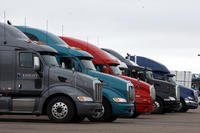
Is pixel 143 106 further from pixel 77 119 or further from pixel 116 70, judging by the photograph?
pixel 77 119

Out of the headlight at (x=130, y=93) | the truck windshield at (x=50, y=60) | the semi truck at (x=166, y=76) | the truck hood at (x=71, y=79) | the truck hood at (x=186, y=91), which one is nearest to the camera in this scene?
the truck hood at (x=71, y=79)

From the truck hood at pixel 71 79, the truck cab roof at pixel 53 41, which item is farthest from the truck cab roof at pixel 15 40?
the truck cab roof at pixel 53 41

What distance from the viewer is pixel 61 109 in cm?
1916

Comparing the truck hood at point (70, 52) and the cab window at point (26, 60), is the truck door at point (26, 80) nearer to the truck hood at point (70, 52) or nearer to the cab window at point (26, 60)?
the cab window at point (26, 60)

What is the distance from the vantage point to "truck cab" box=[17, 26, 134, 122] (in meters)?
20.9

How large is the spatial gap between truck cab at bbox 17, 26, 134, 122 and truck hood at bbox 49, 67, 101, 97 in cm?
131

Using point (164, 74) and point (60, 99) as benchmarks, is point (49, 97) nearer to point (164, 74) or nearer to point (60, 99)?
point (60, 99)

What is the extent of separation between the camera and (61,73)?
19281mm

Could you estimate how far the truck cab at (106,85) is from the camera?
824 inches

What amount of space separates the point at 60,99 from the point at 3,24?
2.99 m

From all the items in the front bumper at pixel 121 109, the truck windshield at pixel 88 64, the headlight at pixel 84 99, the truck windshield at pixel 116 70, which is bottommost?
the front bumper at pixel 121 109

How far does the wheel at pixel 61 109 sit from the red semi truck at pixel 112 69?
14.0 ft

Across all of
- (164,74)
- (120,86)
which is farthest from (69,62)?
(164,74)

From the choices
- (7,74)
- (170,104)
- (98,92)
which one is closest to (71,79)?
(98,92)
